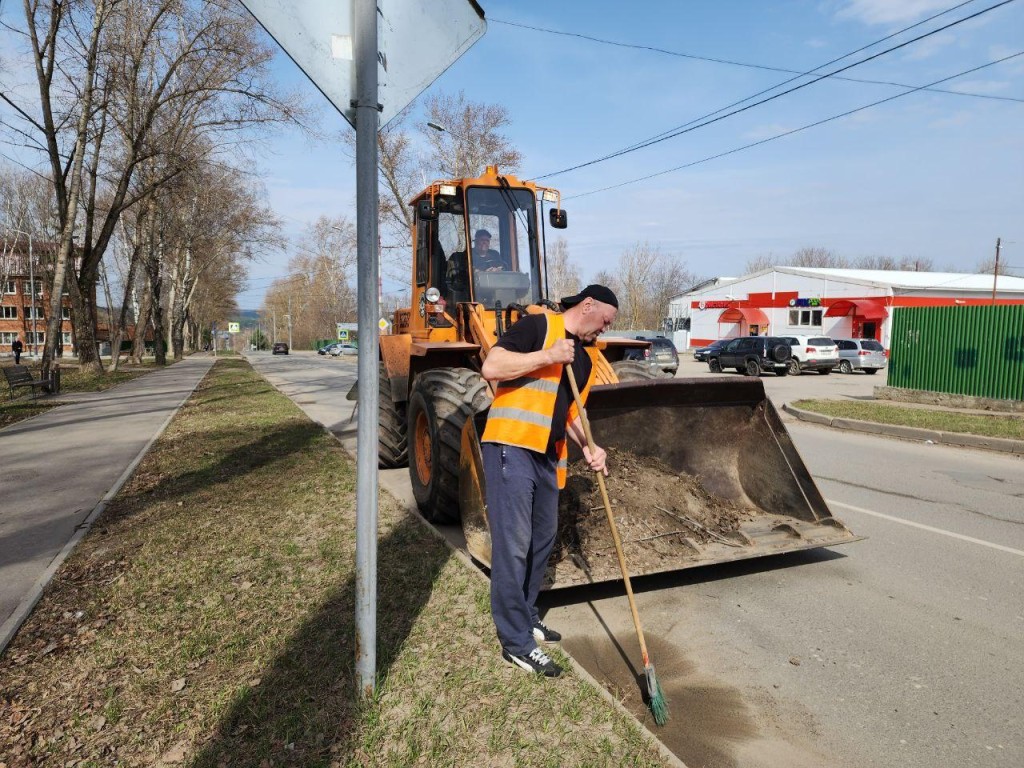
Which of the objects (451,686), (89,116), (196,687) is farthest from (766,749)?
(89,116)

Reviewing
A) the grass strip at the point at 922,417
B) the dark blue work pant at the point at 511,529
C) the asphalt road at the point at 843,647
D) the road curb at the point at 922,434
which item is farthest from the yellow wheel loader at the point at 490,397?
the grass strip at the point at 922,417

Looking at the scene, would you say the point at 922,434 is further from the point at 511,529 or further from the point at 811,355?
the point at 811,355

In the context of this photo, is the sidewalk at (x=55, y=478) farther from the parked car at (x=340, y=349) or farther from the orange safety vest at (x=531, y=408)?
the parked car at (x=340, y=349)

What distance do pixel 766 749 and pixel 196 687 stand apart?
2.52m

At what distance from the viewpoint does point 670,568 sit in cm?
416

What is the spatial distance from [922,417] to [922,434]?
193cm

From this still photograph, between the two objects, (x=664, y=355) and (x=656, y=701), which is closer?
(x=656, y=701)

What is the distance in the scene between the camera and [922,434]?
11320 mm

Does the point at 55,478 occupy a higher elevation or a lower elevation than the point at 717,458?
lower

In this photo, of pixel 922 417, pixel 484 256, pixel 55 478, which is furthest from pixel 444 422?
pixel 922 417

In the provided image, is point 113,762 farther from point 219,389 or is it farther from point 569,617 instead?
point 219,389

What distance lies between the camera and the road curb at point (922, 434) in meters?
10.1

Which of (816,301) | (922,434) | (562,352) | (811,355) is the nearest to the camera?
(562,352)

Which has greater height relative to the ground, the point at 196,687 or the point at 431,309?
the point at 431,309
